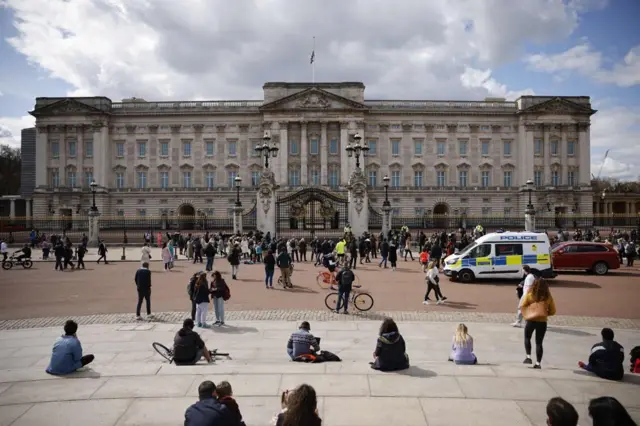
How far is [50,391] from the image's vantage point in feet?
24.6

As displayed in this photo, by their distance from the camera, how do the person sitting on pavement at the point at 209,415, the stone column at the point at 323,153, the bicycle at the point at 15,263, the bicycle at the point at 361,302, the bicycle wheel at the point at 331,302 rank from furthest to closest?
the stone column at the point at 323,153 < the bicycle at the point at 15,263 < the bicycle wheel at the point at 331,302 < the bicycle at the point at 361,302 < the person sitting on pavement at the point at 209,415

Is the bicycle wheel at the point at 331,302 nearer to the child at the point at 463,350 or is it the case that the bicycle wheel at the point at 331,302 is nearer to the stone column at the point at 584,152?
the child at the point at 463,350

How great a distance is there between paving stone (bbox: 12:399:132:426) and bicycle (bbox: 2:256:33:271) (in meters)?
22.5

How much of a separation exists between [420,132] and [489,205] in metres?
14.0

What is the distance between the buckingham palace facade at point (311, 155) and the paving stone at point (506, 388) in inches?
2145

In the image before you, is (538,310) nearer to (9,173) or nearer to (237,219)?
(237,219)

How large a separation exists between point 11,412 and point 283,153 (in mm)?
56029

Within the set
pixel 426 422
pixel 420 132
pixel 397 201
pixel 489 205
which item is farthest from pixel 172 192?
pixel 426 422

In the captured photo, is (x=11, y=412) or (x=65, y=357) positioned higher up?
(x=65, y=357)

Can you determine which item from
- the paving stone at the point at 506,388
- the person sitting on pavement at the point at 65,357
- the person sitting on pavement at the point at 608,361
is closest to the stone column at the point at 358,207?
the person sitting on pavement at the point at 608,361

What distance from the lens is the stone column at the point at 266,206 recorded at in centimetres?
3434

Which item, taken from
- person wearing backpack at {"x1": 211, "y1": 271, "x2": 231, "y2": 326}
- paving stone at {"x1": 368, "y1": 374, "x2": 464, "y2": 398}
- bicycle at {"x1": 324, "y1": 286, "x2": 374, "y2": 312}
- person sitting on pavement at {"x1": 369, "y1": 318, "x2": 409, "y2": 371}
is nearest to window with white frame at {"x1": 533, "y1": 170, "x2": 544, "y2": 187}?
bicycle at {"x1": 324, "y1": 286, "x2": 374, "y2": 312}

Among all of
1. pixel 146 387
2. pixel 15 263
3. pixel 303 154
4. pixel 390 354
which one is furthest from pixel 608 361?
pixel 303 154

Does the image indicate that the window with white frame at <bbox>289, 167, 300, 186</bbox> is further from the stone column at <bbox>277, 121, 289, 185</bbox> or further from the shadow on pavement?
the shadow on pavement
